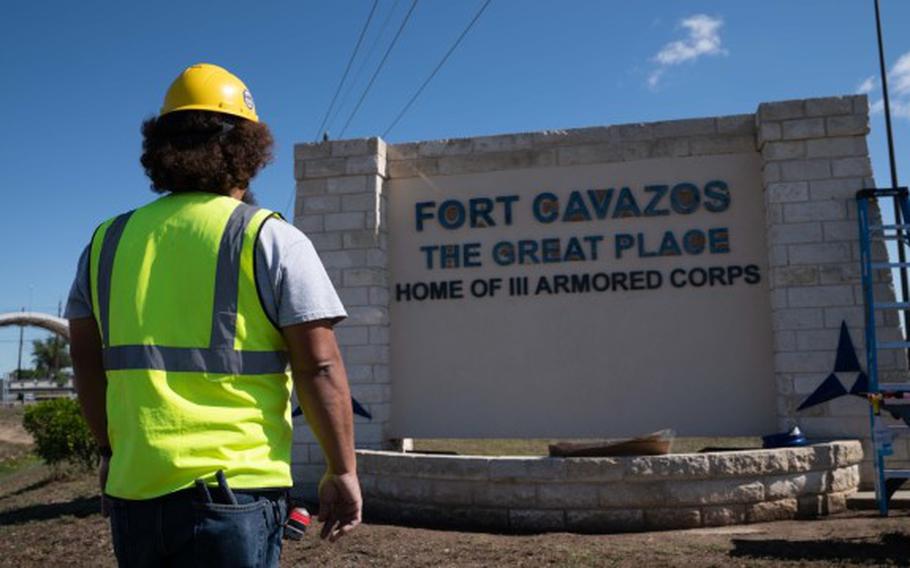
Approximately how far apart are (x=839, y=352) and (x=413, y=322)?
14.1ft

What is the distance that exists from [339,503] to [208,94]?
3.89 ft

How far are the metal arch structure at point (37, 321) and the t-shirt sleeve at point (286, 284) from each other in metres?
29.5

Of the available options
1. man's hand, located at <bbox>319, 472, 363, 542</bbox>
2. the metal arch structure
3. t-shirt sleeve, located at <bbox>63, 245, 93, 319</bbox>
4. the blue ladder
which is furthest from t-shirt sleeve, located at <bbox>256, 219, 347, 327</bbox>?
the metal arch structure

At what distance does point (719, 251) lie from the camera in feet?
27.5

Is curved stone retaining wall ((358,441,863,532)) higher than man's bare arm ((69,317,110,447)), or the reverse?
man's bare arm ((69,317,110,447))

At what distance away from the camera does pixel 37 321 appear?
30.1 m

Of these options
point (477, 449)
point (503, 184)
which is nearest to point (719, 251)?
point (503, 184)

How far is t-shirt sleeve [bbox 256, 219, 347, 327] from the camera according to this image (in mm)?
2064

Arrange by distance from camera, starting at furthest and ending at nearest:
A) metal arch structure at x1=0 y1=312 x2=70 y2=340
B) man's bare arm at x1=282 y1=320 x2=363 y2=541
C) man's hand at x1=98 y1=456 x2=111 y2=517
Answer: metal arch structure at x1=0 y1=312 x2=70 y2=340 < man's hand at x1=98 y1=456 x2=111 y2=517 < man's bare arm at x1=282 y1=320 x2=363 y2=541

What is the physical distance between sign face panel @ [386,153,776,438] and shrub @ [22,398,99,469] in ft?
15.8

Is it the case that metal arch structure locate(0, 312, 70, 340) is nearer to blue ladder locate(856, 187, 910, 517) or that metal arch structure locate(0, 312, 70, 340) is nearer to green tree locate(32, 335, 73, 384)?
blue ladder locate(856, 187, 910, 517)

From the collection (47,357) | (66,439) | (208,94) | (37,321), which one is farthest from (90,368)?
(47,357)

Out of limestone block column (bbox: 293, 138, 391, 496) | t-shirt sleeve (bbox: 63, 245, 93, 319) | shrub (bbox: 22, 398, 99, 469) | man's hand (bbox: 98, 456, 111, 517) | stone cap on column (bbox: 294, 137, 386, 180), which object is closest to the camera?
man's hand (bbox: 98, 456, 111, 517)

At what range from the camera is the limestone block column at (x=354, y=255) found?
873 centimetres
